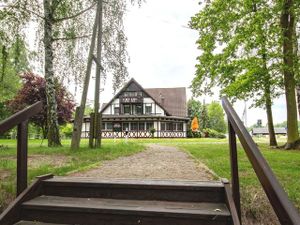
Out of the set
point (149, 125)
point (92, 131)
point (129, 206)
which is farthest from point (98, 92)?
point (149, 125)

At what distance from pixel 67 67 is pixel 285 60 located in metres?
9.40

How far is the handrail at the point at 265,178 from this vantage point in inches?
64.3

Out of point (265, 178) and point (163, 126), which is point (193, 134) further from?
point (265, 178)

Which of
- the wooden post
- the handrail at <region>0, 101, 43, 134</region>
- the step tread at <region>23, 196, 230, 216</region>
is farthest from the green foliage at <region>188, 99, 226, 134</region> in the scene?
the step tread at <region>23, 196, 230, 216</region>

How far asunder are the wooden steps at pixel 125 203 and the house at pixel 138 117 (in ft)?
108

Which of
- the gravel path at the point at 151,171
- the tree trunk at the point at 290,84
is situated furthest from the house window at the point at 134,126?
the gravel path at the point at 151,171

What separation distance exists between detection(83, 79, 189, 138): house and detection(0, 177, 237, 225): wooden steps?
33.0 m

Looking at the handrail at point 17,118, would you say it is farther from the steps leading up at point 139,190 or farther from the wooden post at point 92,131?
the wooden post at point 92,131

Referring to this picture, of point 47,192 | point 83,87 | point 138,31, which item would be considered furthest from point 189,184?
point 138,31

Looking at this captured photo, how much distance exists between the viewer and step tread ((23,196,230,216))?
3.00m

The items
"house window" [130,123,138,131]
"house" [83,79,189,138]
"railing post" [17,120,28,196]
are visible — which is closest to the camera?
"railing post" [17,120,28,196]

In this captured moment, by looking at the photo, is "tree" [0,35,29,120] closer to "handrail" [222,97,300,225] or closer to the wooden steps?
the wooden steps

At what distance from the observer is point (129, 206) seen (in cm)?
321

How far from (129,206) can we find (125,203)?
138mm
